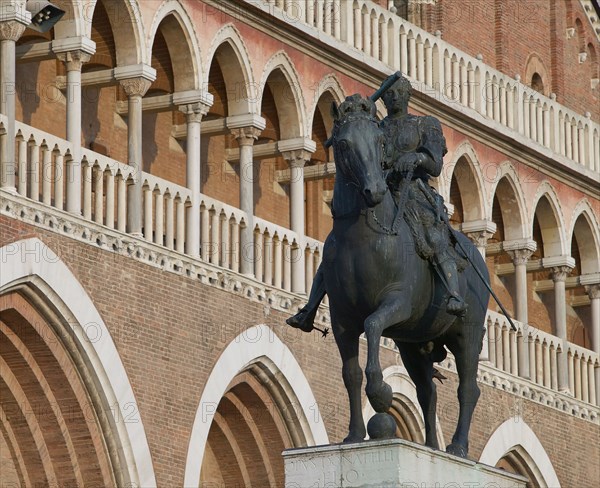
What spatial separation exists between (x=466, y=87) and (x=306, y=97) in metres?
3.79

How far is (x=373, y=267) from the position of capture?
10.3m

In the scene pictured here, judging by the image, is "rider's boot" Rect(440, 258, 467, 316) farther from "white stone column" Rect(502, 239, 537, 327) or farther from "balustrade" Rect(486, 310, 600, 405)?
"white stone column" Rect(502, 239, 537, 327)

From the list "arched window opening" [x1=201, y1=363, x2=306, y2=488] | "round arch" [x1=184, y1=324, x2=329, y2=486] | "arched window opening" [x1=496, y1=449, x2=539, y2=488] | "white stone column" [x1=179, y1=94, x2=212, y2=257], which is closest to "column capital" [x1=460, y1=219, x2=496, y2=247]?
"arched window opening" [x1=496, y1=449, x2=539, y2=488]

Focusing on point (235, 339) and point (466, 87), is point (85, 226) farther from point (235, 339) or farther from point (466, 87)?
point (466, 87)

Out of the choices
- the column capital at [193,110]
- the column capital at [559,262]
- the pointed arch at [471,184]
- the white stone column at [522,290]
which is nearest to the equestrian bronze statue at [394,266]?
the column capital at [193,110]

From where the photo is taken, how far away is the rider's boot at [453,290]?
34.5 feet

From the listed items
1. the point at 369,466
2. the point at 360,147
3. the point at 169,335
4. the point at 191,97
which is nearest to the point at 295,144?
the point at 191,97

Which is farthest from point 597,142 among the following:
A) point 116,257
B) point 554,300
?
point 116,257

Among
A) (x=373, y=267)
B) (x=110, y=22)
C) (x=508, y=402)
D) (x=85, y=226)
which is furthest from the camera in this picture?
(x=508, y=402)

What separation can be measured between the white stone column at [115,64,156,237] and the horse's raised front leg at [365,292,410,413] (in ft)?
26.2

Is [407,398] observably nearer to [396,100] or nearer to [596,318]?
[596,318]

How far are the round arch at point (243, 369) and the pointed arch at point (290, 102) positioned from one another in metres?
2.36

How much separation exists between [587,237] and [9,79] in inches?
471

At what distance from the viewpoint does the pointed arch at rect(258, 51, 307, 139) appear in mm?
20875
